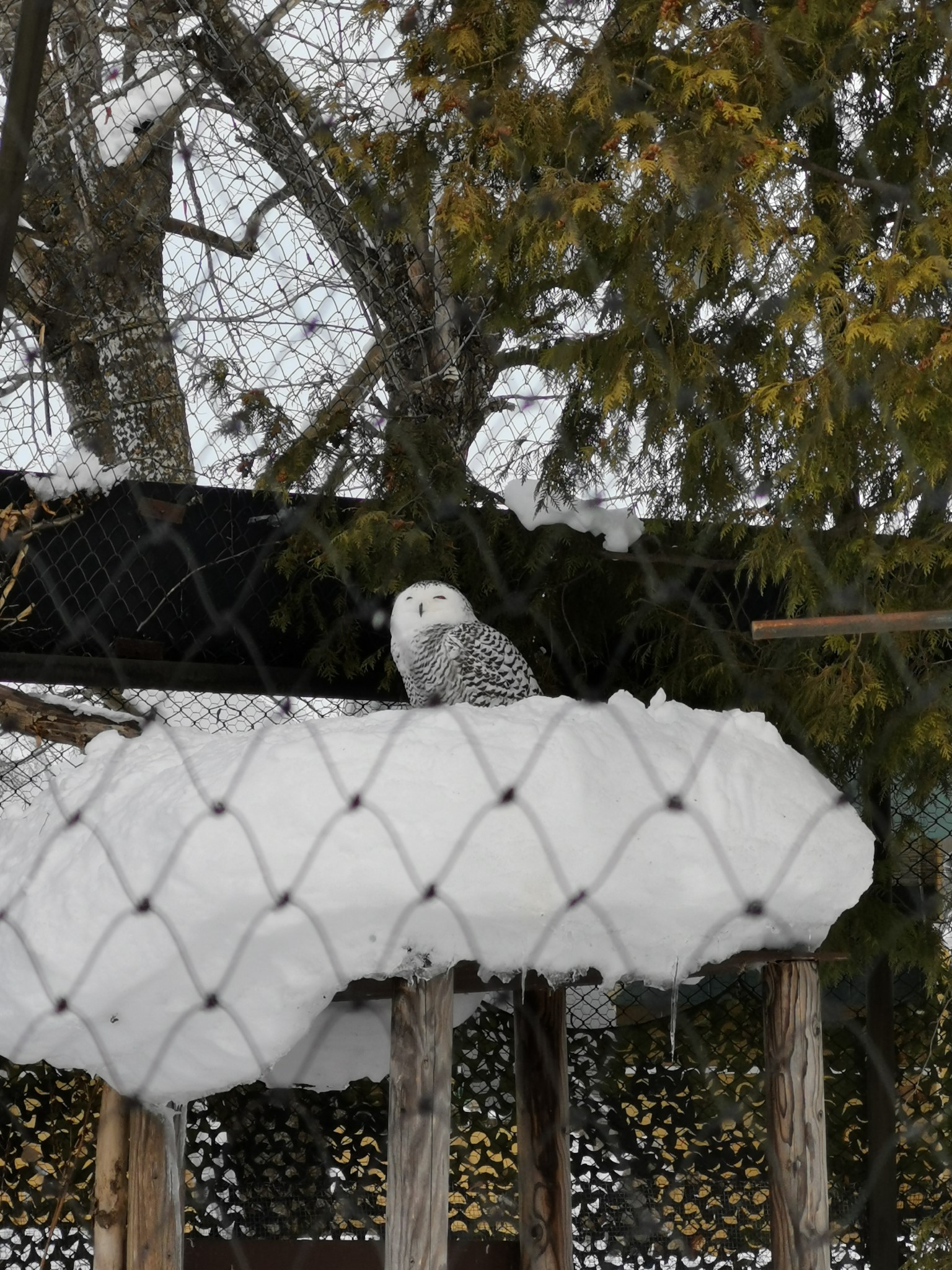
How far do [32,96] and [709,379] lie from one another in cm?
101

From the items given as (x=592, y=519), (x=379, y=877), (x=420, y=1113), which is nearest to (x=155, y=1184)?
(x=420, y=1113)

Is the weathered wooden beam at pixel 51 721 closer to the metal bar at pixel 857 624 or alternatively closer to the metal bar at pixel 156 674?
the metal bar at pixel 156 674

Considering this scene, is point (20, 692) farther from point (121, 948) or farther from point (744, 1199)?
point (744, 1199)

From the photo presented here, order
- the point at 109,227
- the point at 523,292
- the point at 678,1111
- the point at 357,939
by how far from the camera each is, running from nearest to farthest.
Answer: the point at 357,939
the point at 523,292
the point at 109,227
the point at 678,1111

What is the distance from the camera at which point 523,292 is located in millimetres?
1888

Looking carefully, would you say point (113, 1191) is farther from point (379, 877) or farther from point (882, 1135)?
point (882, 1135)

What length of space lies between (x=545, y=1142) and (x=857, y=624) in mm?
1377

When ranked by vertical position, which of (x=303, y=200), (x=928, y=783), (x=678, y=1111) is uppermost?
(x=303, y=200)

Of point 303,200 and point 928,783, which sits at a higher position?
point 303,200

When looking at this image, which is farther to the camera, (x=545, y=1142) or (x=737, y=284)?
(x=545, y=1142)

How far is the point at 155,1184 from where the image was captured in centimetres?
171

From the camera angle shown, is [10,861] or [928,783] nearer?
[10,861]

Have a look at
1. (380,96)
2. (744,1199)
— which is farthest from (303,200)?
(744,1199)

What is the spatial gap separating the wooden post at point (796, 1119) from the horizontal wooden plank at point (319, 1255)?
0.61 meters
